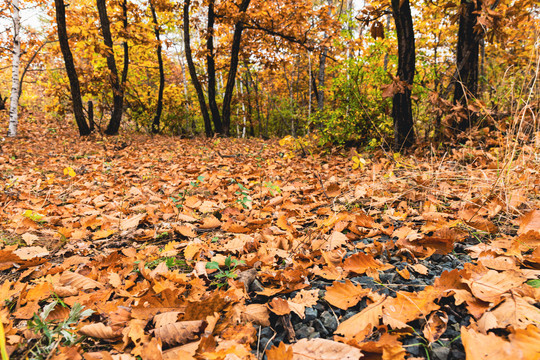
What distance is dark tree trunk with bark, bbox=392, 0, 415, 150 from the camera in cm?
394

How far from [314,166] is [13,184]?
376cm

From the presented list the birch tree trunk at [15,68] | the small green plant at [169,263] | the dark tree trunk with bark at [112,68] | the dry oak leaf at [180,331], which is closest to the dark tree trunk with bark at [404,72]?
the small green plant at [169,263]

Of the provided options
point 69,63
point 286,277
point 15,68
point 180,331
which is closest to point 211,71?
point 69,63

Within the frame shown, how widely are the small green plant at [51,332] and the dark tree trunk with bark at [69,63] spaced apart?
7.81 metres

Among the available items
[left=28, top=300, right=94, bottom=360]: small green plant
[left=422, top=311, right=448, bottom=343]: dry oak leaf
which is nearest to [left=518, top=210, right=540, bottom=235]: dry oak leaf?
[left=422, top=311, right=448, bottom=343]: dry oak leaf

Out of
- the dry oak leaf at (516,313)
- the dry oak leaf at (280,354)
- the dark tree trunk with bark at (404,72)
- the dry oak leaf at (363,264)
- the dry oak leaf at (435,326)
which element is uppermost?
the dark tree trunk with bark at (404,72)

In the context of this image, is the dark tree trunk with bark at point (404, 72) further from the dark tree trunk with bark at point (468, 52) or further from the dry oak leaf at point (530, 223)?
the dry oak leaf at point (530, 223)

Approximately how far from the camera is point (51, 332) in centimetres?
91

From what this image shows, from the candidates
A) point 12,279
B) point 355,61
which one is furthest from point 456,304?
point 355,61

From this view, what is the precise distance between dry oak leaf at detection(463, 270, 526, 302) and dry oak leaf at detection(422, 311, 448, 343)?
0.13 meters

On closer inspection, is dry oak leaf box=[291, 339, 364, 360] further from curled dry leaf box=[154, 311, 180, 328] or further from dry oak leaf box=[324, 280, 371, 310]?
curled dry leaf box=[154, 311, 180, 328]

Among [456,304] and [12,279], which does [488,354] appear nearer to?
[456,304]

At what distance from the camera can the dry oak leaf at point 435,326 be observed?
31.8 inches

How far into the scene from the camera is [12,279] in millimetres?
1400
